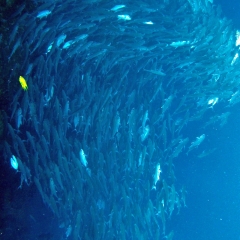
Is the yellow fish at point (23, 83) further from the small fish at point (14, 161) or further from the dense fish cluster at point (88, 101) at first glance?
the small fish at point (14, 161)

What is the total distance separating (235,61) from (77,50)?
17.0ft

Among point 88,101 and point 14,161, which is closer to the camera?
point 14,161

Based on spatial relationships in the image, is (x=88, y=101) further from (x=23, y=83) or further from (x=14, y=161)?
(x=14, y=161)

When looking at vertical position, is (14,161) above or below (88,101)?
below

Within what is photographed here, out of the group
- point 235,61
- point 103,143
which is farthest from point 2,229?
point 235,61

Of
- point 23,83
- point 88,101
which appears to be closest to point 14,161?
point 23,83

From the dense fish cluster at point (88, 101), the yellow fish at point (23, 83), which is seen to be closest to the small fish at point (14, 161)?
the dense fish cluster at point (88, 101)

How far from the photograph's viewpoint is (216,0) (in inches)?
397

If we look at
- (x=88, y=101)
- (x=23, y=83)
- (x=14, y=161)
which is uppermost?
(x=23, y=83)

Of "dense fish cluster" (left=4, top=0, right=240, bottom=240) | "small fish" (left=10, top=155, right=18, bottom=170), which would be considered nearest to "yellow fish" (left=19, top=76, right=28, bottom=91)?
"dense fish cluster" (left=4, top=0, right=240, bottom=240)

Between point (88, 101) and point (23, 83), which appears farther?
point (88, 101)

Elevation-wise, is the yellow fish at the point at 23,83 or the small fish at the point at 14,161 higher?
the yellow fish at the point at 23,83

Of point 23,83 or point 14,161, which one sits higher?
point 23,83

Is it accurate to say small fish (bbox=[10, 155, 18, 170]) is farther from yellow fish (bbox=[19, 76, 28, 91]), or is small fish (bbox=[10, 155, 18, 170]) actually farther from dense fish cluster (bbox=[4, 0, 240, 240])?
yellow fish (bbox=[19, 76, 28, 91])
